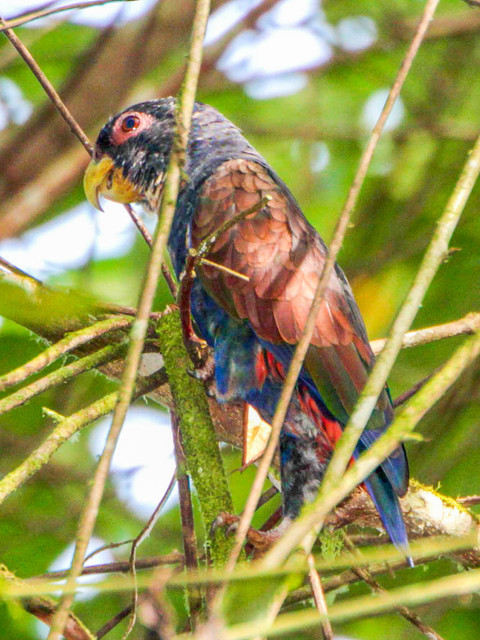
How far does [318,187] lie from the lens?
5340mm

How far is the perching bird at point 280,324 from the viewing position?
2.55 meters

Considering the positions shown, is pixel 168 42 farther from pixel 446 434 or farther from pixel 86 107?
pixel 446 434

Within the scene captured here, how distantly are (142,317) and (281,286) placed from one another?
125 cm

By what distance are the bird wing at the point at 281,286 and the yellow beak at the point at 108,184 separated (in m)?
0.71

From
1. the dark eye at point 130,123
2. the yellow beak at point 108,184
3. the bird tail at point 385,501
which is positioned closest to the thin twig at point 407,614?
the bird tail at point 385,501

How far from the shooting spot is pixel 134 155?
3.51 m

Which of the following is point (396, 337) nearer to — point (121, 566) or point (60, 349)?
point (60, 349)

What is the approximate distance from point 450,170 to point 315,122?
0.95 m

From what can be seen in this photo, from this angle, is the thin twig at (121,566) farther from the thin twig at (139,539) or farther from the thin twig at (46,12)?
the thin twig at (46,12)

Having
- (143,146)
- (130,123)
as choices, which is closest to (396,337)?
(143,146)

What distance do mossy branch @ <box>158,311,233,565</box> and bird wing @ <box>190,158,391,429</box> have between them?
1.07 feet

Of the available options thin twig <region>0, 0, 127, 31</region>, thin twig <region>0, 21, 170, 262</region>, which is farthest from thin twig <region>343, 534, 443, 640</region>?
thin twig <region>0, 0, 127, 31</region>

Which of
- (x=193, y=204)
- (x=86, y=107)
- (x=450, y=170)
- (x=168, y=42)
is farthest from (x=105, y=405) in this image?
(x=450, y=170)

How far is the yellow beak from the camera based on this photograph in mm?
3545
